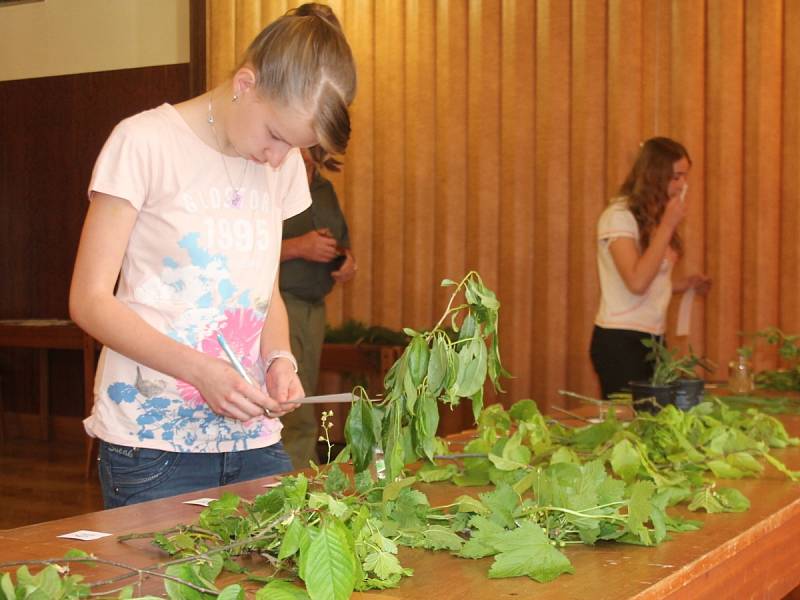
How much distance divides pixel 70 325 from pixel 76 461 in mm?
919

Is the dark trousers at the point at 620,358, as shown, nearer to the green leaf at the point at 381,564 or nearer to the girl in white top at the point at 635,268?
the girl in white top at the point at 635,268

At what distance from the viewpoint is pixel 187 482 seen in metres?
1.98

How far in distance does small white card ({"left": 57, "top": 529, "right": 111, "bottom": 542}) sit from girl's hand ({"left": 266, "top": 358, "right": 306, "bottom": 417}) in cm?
58

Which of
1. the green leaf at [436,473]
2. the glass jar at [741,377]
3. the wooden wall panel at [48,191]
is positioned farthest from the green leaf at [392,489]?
the wooden wall panel at [48,191]

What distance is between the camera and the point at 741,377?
3.58 metres

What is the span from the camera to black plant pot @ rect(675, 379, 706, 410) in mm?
2713

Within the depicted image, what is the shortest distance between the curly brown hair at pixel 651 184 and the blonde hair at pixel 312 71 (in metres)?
2.57

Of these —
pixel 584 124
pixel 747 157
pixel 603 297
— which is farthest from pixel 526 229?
pixel 603 297

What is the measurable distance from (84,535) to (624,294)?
3.18 metres

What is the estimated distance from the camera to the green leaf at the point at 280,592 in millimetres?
1032

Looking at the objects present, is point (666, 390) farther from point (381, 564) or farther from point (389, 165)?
point (389, 165)

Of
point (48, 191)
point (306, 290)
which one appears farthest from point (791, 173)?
point (48, 191)

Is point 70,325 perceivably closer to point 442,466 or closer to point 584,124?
point 584,124

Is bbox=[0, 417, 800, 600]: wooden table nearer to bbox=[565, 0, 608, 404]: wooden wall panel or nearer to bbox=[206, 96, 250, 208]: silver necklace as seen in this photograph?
bbox=[206, 96, 250, 208]: silver necklace
